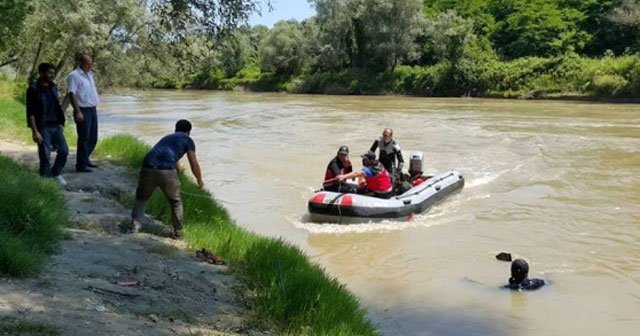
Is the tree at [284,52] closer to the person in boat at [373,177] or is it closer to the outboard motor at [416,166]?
the outboard motor at [416,166]

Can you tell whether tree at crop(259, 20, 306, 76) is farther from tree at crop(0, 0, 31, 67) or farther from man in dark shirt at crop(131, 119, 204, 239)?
man in dark shirt at crop(131, 119, 204, 239)

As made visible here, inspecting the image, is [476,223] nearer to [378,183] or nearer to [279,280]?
[378,183]

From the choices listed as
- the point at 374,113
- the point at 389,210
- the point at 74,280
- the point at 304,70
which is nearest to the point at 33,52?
the point at 374,113

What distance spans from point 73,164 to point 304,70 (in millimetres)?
56966

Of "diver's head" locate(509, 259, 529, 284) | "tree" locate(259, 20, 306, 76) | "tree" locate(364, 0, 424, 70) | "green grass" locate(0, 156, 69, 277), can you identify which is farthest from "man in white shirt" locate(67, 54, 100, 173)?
"tree" locate(259, 20, 306, 76)

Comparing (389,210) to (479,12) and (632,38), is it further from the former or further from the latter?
(479,12)

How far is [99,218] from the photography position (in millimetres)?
6512

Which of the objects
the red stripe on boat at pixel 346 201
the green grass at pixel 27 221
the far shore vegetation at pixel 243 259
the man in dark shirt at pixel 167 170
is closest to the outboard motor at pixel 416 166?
the red stripe on boat at pixel 346 201

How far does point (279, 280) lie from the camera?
198 inches

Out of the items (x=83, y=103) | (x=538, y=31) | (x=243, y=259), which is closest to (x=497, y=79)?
(x=538, y=31)

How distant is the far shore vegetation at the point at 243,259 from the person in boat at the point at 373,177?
380cm

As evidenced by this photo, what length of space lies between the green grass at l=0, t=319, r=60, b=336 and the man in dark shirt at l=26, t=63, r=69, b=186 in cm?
440

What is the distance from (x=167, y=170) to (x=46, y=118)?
93.7 inches

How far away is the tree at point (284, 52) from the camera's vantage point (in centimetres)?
6681
